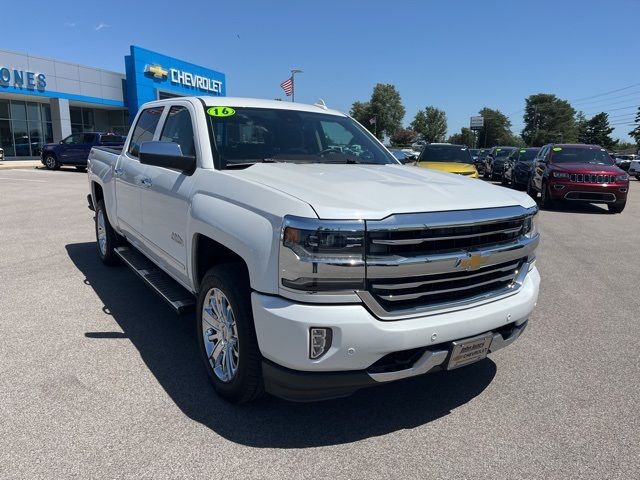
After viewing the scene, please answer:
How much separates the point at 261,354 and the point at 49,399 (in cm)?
152

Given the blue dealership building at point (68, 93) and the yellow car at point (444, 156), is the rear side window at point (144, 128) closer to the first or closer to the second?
the yellow car at point (444, 156)

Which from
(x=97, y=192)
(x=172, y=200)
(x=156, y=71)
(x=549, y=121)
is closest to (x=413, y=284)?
(x=172, y=200)

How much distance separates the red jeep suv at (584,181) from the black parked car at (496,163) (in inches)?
333

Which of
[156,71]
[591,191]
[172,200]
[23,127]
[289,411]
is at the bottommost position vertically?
[289,411]

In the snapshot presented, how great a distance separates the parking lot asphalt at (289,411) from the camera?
8.41 feet

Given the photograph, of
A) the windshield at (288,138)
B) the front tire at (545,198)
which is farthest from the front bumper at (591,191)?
the windshield at (288,138)

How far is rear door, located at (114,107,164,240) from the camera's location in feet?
15.2

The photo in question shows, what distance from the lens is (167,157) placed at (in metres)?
3.41

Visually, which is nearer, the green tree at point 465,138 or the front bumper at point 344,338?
the front bumper at point 344,338

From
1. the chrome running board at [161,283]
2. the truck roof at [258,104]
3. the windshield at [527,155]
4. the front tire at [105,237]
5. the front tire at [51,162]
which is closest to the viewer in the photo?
the chrome running board at [161,283]

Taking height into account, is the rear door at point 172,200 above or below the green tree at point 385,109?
below

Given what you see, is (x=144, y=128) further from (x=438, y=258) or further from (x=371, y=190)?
(x=438, y=258)

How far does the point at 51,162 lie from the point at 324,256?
83.9 feet

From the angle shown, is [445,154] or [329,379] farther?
[445,154]
